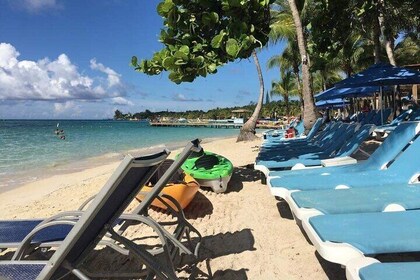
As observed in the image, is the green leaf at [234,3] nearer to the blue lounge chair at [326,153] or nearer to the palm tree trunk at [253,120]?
the blue lounge chair at [326,153]

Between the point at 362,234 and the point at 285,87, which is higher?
the point at 285,87

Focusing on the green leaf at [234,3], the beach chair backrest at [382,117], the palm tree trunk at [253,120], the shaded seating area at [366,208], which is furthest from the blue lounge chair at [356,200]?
the palm tree trunk at [253,120]

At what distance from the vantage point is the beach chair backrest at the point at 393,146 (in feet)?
15.8

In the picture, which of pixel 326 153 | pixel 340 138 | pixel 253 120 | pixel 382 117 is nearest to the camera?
pixel 326 153

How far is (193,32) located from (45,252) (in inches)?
137

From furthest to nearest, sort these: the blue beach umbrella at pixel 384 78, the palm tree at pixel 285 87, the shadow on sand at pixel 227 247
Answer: the palm tree at pixel 285 87 < the blue beach umbrella at pixel 384 78 < the shadow on sand at pixel 227 247

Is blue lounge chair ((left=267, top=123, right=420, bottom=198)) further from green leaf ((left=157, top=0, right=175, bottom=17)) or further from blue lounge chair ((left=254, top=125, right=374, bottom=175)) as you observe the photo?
green leaf ((left=157, top=0, right=175, bottom=17))

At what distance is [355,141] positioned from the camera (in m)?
6.29

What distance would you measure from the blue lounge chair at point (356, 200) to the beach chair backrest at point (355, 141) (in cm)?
246

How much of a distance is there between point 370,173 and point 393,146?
695 mm

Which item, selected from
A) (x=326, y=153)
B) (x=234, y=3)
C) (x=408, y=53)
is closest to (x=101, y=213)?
(x=234, y=3)

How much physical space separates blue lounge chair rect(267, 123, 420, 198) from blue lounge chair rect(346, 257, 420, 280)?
1786 mm

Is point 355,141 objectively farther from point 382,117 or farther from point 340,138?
point 382,117

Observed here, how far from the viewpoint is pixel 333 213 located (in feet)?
9.74
